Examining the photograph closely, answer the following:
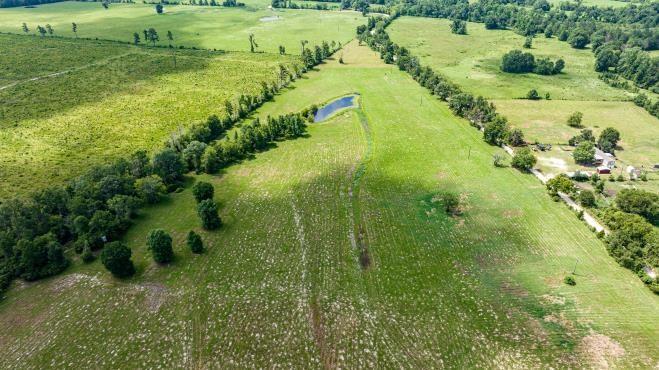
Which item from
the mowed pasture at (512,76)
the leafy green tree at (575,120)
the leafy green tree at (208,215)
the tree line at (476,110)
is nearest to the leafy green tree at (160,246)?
the leafy green tree at (208,215)

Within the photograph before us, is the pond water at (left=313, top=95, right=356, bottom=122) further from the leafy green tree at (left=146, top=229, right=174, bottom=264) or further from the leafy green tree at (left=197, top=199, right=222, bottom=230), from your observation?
the leafy green tree at (left=146, top=229, right=174, bottom=264)

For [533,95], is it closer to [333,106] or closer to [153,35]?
[333,106]

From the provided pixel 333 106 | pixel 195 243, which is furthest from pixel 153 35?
pixel 195 243

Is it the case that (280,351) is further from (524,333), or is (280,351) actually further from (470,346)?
(524,333)

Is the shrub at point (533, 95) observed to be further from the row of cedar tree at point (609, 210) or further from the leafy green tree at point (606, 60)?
the leafy green tree at point (606, 60)

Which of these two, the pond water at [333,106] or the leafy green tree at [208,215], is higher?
the pond water at [333,106]

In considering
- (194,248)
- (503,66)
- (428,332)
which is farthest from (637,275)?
(503,66)

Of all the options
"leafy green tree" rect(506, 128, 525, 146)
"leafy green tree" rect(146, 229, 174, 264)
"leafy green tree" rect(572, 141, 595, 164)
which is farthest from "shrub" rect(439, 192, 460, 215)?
"leafy green tree" rect(146, 229, 174, 264)
